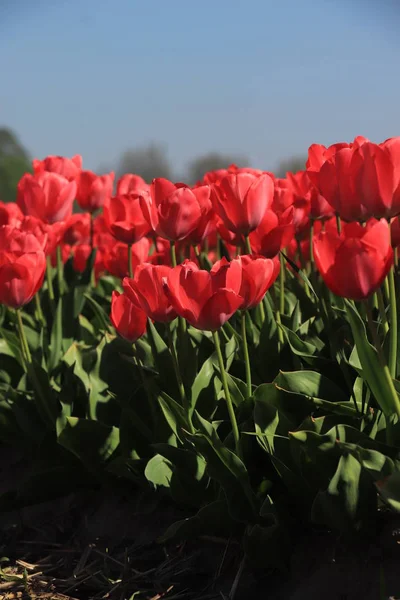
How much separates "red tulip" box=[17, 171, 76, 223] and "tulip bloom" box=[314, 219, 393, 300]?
4.96 ft

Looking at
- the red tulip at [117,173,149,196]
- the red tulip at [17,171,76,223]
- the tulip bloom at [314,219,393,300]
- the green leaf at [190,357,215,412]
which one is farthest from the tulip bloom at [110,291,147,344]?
the red tulip at [117,173,149,196]

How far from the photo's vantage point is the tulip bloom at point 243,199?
80.0 inches

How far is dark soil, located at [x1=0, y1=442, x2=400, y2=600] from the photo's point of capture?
1.82 metres

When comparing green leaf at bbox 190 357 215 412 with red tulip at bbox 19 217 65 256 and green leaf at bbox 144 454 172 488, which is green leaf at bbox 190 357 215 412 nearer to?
green leaf at bbox 144 454 172 488

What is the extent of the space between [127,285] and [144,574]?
828mm

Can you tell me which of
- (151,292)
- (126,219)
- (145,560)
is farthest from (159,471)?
(126,219)

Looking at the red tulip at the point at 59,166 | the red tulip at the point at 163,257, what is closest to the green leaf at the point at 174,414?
the red tulip at the point at 163,257

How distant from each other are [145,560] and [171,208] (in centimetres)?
100

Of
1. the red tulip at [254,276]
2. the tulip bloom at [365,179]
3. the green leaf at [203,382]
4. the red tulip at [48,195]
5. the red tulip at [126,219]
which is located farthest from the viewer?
the red tulip at [48,195]

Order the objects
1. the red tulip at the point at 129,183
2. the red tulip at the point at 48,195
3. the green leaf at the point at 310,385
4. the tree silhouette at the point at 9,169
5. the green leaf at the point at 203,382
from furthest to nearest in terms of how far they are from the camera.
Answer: the tree silhouette at the point at 9,169, the red tulip at the point at 129,183, the red tulip at the point at 48,195, the green leaf at the point at 203,382, the green leaf at the point at 310,385

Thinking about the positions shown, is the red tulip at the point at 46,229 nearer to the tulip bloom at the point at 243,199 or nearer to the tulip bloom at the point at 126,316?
the tulip bloom at the point at 126,316

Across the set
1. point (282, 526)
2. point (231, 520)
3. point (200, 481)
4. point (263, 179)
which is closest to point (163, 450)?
point (200, 481)

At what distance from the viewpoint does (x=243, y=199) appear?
206 centimetres

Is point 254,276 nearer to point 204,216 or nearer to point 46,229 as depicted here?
point 204,216
